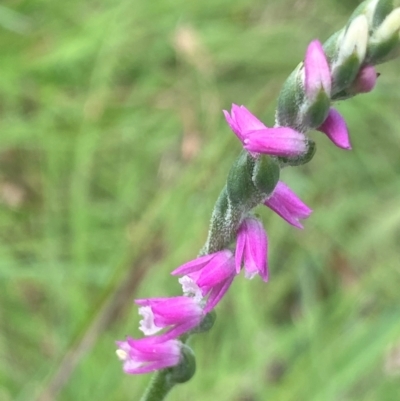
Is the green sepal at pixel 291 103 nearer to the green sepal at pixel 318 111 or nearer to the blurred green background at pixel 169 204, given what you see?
the green sepal at pixel 318 111

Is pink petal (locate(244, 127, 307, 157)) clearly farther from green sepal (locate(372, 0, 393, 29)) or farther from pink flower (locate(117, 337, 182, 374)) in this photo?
pink flower (locate(117, 337, 182, 374))

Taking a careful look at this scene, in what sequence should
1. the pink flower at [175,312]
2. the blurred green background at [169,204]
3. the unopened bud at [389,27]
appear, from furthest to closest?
the blurred green background at [169,204] < the pink flower at [175,312] < the unopened bud at [389,27]

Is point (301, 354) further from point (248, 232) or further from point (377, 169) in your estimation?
point (248, 232)

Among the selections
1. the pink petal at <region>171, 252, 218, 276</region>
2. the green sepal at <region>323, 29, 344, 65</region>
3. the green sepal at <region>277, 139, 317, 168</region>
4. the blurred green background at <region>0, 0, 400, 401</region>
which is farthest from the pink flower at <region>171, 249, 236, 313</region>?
the blurred green background at <region>0, 0, 400, 401</region>

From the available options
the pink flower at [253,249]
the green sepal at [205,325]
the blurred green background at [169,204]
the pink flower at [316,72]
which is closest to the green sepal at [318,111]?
the pink flower at [316,72]

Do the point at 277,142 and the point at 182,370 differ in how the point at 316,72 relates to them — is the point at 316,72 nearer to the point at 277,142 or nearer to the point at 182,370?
the point at 277,142

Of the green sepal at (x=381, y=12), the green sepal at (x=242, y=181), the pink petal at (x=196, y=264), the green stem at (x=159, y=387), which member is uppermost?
the green sepal at (x=381, y=12)
